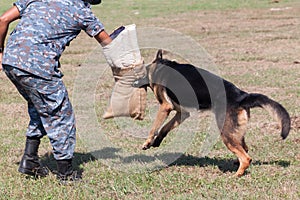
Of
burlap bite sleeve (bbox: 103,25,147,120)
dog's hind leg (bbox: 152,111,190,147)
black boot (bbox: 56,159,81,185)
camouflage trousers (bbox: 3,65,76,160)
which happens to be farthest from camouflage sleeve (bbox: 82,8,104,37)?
dog's hind leg (bbox: 152,111,190,147)

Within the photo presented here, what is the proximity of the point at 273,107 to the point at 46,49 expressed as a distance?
7.66 ft

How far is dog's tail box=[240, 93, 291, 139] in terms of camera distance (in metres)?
5.88

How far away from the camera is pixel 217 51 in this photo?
16250 millimetres

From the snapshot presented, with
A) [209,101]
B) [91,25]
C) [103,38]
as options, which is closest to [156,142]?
[209,101]

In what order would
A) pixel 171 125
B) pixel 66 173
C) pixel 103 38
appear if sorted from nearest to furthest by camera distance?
1. pixel 103 38
2. pixel 66 173
3. pixel 171 125

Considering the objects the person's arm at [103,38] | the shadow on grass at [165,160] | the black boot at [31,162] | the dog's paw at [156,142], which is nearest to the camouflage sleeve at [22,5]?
the person's arm at [103,38]

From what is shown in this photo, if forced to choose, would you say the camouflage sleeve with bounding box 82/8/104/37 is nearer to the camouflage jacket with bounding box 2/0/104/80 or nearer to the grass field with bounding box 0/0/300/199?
the camouflage jacket with bounding box 2/0/104/80

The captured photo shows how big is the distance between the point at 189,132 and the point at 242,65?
19.7 ft

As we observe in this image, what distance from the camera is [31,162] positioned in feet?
19.7

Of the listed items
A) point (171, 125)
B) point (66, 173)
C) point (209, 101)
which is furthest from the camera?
point (171, 125)

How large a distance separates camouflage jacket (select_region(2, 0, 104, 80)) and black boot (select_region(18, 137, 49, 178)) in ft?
3.21

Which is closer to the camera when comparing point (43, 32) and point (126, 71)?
point (43, 32)

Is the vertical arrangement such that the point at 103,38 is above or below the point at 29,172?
above

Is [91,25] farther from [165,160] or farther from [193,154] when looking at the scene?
[193,154]
